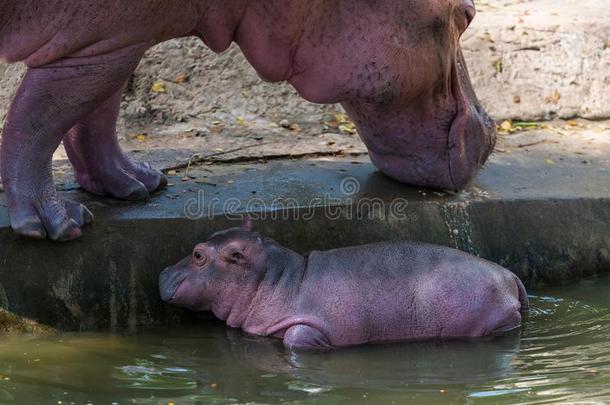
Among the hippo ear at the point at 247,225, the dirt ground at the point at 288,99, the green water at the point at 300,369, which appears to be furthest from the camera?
the dirt ground at the point at 288,99

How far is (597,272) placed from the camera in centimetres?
597

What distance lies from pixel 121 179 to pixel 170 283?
Answer: 571mm

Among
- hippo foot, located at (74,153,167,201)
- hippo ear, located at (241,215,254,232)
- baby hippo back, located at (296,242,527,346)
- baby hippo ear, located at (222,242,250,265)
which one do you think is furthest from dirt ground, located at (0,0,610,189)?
baby hippo back, located at (296,242,527,346)

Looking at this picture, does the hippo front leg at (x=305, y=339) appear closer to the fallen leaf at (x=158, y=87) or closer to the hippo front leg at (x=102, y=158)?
the hippo front leg at (x=102, y=158)

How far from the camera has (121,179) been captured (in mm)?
5441

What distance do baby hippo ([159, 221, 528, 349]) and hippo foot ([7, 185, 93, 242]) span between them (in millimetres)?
448

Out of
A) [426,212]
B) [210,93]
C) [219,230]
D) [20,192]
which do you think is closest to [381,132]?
[426,212]

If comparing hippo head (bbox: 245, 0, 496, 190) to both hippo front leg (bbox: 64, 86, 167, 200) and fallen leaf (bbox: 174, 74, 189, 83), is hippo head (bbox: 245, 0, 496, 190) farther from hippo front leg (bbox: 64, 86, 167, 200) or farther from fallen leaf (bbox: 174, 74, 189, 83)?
fallen leaf (bbox: 174, 74, 189, 83)

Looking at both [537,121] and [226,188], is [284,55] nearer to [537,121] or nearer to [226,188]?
[226,188]

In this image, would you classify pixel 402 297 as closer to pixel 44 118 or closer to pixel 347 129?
pixel 44 118

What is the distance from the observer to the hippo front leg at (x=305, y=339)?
4.89 metres

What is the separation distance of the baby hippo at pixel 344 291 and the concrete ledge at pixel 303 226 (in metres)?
0.20

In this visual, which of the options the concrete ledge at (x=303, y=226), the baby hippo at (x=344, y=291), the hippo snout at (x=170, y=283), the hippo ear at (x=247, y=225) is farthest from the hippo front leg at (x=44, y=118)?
the hippo ear at (x=247, y=225)

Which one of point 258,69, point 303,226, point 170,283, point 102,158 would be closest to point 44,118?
point 102,158
